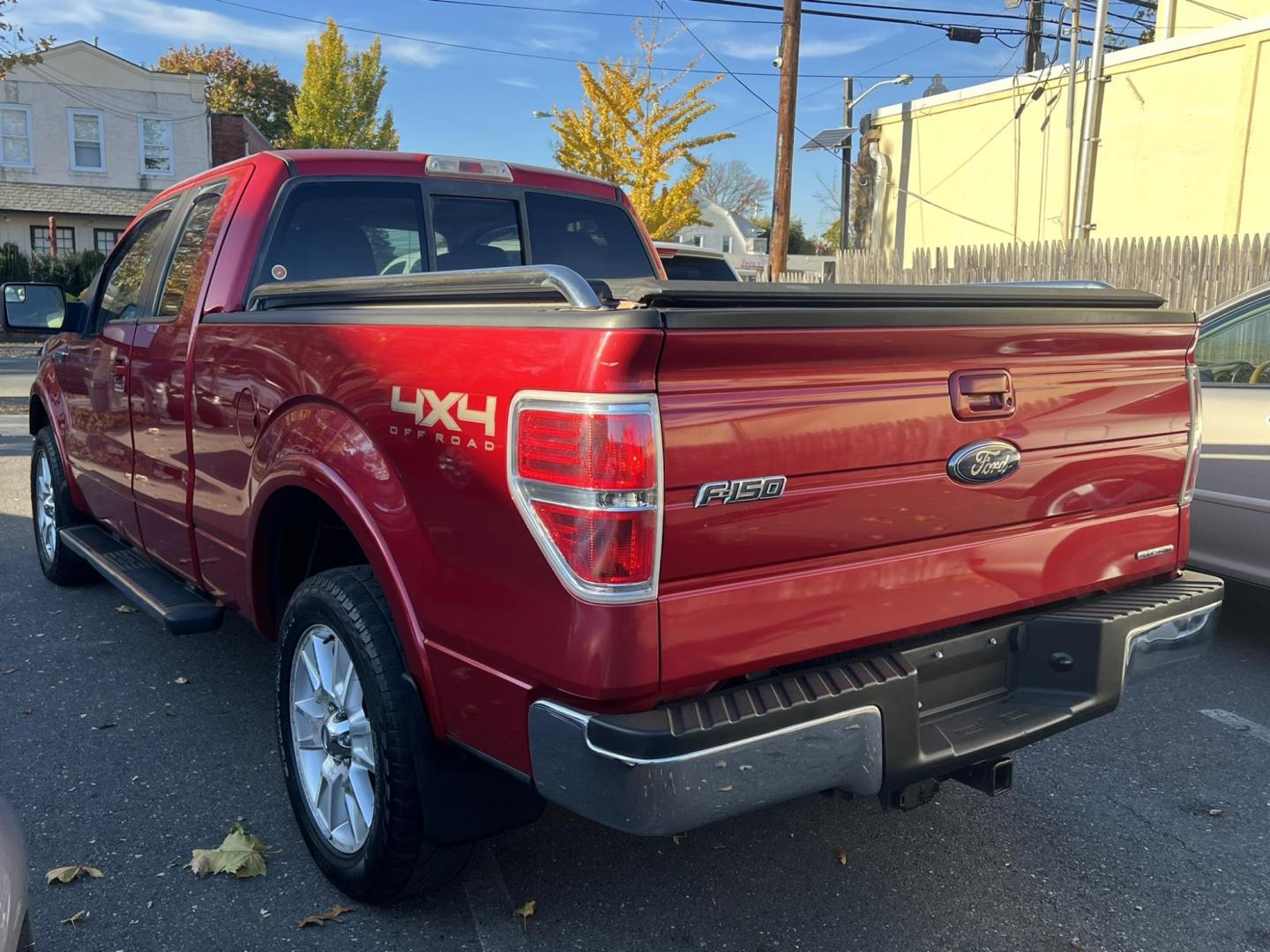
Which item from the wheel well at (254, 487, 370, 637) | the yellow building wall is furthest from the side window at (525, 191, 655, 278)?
the yellow building wall

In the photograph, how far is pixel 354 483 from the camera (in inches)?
104

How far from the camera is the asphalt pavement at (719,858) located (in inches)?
109

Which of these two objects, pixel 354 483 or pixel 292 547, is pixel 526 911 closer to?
pixel 354 483

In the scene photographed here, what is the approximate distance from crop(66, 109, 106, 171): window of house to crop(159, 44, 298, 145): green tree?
2141 cm


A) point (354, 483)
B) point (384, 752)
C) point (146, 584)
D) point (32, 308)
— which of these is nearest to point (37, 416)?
point (32, 308)

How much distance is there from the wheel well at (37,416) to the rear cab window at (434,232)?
2684 mm

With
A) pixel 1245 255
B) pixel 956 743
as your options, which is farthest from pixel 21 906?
pixel 1245 255

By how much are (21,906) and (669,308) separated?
5.25 ft

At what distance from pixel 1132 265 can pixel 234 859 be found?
12.8m

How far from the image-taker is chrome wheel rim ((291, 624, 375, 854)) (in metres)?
2.78

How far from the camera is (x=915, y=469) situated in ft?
8.01

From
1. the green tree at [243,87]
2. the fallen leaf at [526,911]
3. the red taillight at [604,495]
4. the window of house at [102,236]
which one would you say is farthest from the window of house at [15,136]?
the red taillight at [604,495]

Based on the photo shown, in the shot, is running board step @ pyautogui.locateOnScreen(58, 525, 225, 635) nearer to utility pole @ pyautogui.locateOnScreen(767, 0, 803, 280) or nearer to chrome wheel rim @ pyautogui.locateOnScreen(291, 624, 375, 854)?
chrome wheel rim @ pyautogui.locateOnScreen(291, 624, 375, 854)

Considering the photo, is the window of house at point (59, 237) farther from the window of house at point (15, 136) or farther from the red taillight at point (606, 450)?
the red taillight at point (606, 450)
